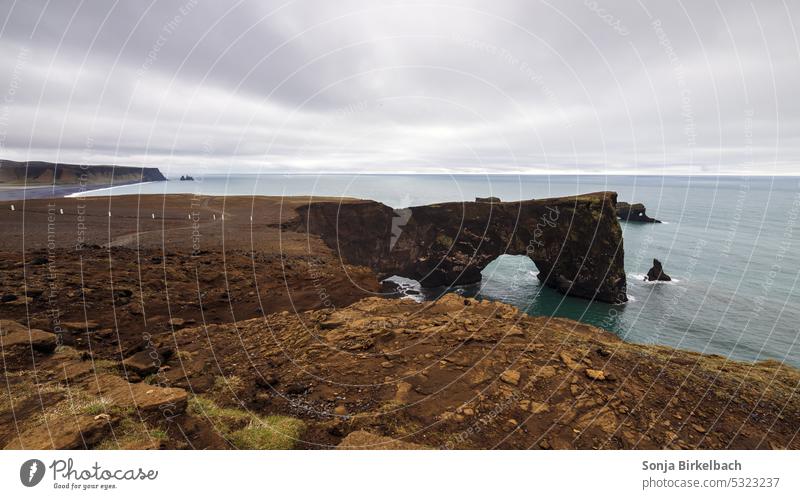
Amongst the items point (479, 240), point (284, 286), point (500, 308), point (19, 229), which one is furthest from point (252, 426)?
point (479, 240)

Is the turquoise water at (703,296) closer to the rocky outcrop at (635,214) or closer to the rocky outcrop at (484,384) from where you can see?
the rocky outcrop at (484,384)

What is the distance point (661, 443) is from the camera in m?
6.63

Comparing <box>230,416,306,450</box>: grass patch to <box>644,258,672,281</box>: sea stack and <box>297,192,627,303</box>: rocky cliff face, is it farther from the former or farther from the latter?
<box>644,258,672,281</box>: sea stack

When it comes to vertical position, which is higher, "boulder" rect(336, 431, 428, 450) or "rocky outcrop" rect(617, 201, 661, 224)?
"rocky outcrop" rect(617, 201, 661, 224)

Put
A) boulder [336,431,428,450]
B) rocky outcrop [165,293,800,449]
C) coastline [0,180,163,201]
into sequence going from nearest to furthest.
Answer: boulder [336,431,428,450] < rocky outcrop [165,293,800,449] < coastline [0,180,163,201]

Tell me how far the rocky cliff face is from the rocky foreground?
1343 inches

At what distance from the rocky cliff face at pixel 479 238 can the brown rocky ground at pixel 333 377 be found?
29971mm

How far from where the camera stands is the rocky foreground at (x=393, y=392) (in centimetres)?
625

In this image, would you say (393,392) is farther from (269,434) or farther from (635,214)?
(635,214)
